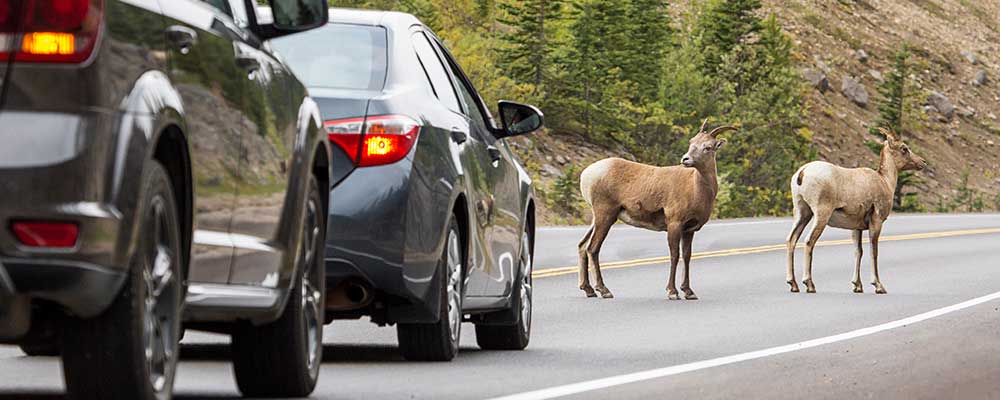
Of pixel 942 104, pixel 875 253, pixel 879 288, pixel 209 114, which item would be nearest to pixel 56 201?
pixel 209 114

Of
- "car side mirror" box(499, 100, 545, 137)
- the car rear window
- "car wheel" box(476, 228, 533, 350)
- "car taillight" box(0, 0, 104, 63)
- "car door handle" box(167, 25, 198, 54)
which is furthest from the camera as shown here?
"car wheel" box(476, 228, 533, 350)

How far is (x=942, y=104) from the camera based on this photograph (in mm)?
106688

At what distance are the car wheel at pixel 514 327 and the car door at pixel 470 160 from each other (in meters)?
0.94

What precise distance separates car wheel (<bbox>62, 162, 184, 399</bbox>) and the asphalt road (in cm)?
244

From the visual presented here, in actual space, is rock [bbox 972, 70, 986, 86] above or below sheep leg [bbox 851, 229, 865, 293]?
below

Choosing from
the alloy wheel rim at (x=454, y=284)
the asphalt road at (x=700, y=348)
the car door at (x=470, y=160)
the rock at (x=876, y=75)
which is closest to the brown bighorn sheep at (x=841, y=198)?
the asphalt road at (x=700, y=348)

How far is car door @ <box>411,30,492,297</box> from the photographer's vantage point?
35.9ft

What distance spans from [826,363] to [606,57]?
63518 millimetres

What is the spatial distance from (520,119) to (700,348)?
2083mm

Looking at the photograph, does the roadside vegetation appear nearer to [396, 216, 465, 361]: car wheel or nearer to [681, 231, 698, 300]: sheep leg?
[681, 231, 698, 300]: sheep leg

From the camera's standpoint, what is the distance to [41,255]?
5453mm

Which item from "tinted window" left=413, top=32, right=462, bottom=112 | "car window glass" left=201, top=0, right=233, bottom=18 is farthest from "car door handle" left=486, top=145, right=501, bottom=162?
"car window glass" left=201, top=0, right=233, bottom=18

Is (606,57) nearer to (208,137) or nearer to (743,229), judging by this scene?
(743,229)

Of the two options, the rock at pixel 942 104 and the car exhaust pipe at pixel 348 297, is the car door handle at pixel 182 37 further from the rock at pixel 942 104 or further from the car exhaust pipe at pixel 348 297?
the rock at pixel 942 104
